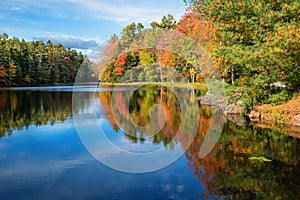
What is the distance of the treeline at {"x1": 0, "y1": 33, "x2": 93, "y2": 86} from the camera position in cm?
5953

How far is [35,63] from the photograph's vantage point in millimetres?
67875

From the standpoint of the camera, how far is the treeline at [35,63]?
59531 millimetres

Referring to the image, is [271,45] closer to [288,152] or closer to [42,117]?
[288,152]

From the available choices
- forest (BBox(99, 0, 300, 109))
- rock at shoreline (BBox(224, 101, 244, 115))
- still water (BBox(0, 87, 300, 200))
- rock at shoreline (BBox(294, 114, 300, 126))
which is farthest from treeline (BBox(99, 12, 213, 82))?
rock at shoreline (BBox(294, 114, 300, 126))

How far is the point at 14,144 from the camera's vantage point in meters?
12.4

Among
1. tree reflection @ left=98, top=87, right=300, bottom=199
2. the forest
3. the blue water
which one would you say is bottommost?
the blue water

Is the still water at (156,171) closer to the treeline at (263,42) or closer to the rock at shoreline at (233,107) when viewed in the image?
the rock at shoreline at (233,107)

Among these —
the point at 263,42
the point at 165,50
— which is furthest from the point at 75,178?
the point at 165,50

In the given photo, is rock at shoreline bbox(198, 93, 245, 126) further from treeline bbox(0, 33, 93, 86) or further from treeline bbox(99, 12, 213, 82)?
treeline bbox(0, 33, 93, 86)

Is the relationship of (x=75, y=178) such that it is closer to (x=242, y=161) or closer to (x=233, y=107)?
(x=242, y=161)

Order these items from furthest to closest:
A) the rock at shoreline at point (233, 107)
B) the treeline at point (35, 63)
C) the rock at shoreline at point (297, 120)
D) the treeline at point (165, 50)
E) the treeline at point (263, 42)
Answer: the treeline at point (35, 63) < the treeline at point (165, 50) < the rock at shoreline at point (233, 107) < the rock at shoreline at point (297, 120) < the treeline at point (263, 42)

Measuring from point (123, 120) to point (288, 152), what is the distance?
10209 mm

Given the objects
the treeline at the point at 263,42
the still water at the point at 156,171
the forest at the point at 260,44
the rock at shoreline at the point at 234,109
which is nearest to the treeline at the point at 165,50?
the forest at the point at 260,44

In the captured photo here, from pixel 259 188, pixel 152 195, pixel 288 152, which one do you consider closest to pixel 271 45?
pixel 288 152
